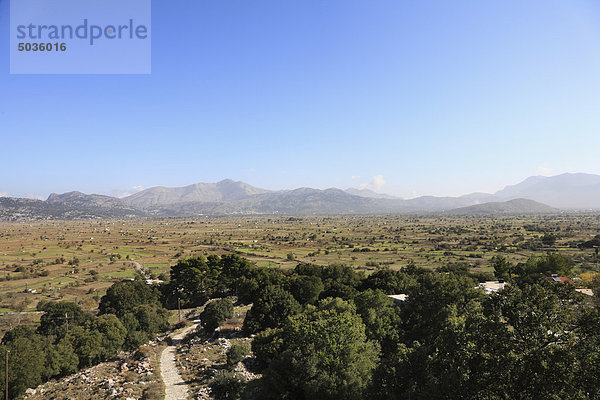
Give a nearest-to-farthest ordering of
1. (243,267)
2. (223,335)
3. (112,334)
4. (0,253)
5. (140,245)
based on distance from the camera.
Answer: (112,334)
(223,335)
(243,267)
(0,253)
(140,245)

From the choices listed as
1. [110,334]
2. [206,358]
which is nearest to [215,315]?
[206,358]

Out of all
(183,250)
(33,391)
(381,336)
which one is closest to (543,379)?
(381,336)

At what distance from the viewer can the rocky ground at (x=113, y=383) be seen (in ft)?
76.1

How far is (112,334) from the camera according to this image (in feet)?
110

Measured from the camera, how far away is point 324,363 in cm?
1897

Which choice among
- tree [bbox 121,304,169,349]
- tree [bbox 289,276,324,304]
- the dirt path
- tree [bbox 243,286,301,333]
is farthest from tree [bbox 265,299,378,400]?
tree [bbox 121,304,169,349]

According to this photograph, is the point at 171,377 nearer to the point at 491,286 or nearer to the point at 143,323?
the point at 143,323

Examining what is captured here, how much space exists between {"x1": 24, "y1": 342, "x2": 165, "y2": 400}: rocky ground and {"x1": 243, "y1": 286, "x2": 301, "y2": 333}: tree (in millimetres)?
10180

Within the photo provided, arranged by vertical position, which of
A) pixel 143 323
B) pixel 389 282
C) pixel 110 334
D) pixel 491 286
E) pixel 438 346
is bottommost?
pixel 143 323

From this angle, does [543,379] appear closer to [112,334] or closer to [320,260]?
[112,334]

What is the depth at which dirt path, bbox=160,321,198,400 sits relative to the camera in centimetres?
2342

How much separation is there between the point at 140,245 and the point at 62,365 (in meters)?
100

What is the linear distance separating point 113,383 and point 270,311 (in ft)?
52.6

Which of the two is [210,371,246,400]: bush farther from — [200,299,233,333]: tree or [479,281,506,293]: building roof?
[479,281,506,293]: building roof
